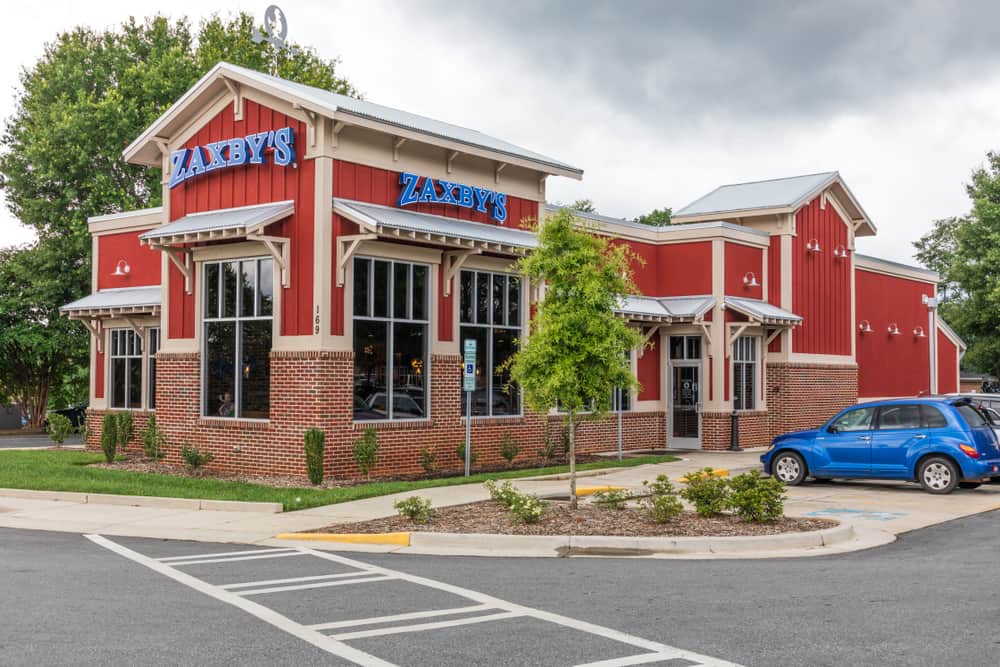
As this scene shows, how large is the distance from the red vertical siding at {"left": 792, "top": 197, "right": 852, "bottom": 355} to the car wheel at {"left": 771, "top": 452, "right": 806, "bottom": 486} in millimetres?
10808

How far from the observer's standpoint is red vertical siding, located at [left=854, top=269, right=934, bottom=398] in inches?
1354

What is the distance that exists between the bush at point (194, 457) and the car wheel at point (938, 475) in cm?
1297

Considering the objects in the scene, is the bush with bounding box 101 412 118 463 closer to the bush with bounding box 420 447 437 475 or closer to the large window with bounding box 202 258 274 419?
the large window with bounding box 202 258 274 419

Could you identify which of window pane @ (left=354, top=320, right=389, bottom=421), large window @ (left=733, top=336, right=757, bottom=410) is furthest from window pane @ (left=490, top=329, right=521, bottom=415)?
large window @ (left=733, top=336, right=757, bottom=410)

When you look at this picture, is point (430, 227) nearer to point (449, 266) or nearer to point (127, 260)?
point (449, 266)

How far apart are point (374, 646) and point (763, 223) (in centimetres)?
2476

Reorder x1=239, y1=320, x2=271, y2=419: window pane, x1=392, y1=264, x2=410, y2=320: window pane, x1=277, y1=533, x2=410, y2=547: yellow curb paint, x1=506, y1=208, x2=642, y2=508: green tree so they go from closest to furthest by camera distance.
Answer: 1. x1=277, y1=533, x2=410, y2=547: yellow curb paint
2. x1=506, y1=208, x2=642, y2=508: green tree
3. x1=239, y1=320, x2=271, y2=419: window pane
4. x1=392, y1=264, x2=410, y2=320: window pane

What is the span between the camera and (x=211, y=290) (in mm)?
20703

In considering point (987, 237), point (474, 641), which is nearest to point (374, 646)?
point (474, 641)

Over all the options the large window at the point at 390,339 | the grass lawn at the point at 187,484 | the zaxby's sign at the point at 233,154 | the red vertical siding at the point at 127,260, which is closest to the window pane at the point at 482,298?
the large window at the point at 390,339

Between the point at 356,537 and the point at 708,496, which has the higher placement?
the point at 708,496

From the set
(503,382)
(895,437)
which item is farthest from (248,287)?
(895,437)

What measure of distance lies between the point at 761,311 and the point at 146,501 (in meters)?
17.1

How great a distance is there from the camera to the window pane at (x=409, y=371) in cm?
1978
